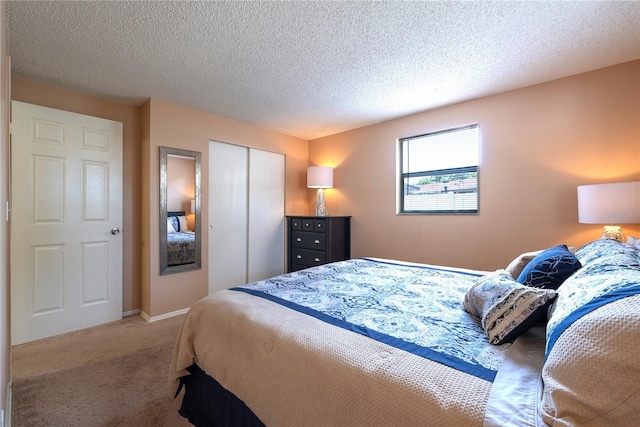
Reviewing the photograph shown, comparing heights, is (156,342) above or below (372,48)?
below

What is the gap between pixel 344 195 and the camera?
4016 millimetres

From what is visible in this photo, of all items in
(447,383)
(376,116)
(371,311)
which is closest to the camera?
(447,383)

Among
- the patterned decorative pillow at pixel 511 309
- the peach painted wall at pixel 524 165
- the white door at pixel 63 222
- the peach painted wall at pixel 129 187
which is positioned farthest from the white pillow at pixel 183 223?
the patterned decorative pillow at pixel 511 309

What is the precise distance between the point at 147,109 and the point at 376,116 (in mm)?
2557

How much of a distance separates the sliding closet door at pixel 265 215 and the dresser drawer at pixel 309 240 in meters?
0.37

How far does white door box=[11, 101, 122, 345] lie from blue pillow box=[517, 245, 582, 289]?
3.49 metres

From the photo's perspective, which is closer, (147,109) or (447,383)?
(447,383)

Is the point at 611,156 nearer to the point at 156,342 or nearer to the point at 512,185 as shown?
the point at 512,185

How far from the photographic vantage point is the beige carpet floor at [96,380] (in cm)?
154

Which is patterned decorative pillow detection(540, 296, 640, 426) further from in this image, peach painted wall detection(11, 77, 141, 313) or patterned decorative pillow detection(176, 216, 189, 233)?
peach painted wall detection(11, 77, 141, 313)

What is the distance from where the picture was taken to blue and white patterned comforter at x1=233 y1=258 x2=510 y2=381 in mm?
909

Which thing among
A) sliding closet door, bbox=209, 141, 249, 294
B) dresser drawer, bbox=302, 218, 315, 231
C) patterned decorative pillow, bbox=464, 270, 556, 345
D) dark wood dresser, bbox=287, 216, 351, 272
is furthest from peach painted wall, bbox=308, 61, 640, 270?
patterned decorative pillow, bbox=464, 270, 556, 345

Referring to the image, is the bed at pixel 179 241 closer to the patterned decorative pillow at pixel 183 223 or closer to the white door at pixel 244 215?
the patterned decorative pillow at pixel 183 223

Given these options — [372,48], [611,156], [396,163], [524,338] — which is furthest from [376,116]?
[524,338]
